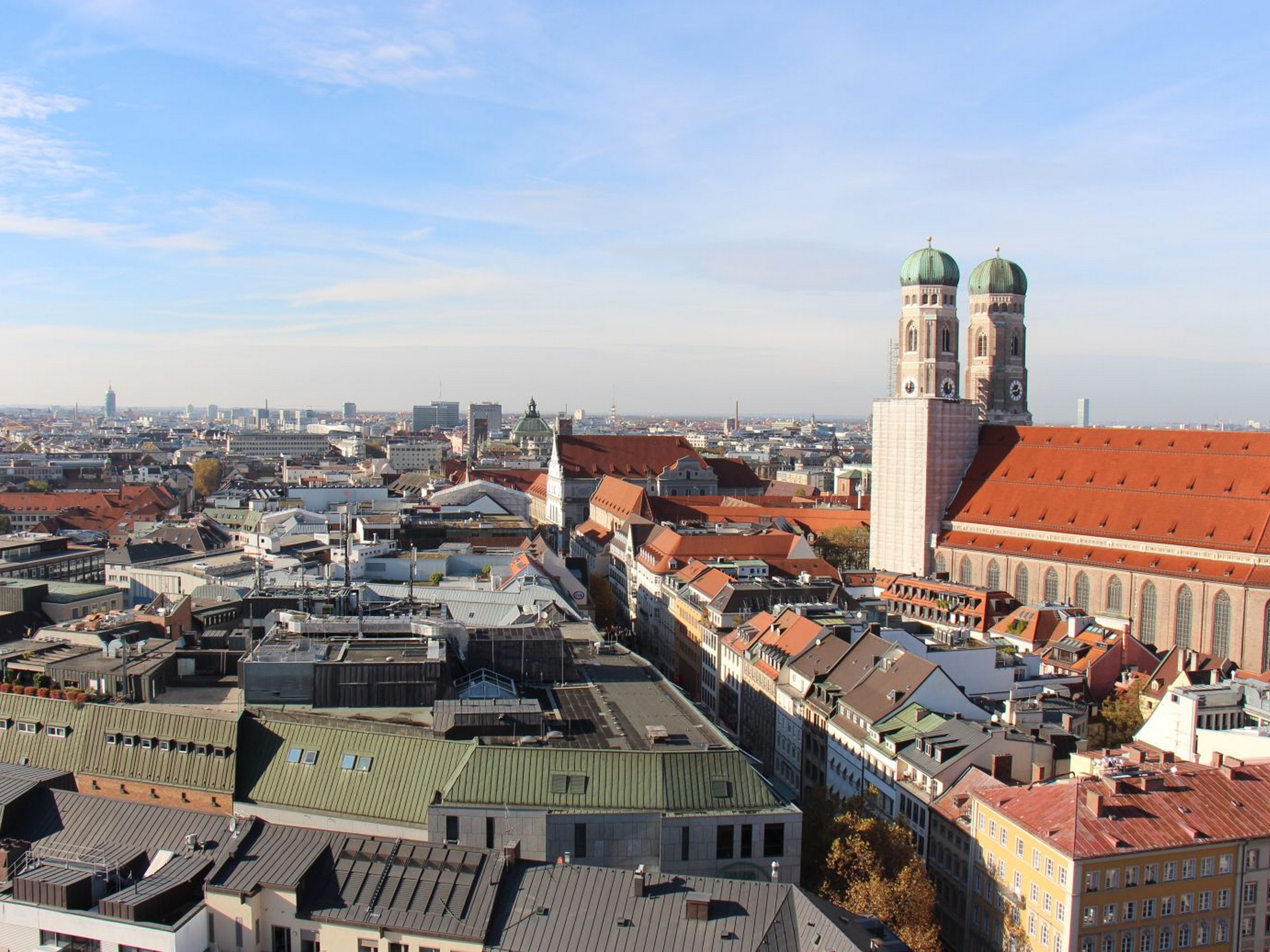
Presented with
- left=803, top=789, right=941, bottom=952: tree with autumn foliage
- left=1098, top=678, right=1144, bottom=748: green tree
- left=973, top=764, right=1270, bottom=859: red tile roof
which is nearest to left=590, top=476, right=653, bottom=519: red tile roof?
left=1098, top=678, right=1144, bottom=748: green tree

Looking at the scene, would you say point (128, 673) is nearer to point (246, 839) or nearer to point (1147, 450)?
point (246, 839)

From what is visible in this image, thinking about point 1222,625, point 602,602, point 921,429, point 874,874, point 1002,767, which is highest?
point 921,429

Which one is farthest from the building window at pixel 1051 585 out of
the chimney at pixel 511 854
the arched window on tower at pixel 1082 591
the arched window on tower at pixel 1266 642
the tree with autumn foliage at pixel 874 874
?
the chimney at pixel 511 854

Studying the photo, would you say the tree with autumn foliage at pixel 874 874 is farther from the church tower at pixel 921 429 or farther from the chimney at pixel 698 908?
the church tower at pixel 921 429

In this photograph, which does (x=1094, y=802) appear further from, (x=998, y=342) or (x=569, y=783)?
(x=998, y=342)

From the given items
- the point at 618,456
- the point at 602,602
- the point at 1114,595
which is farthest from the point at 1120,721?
the point at 618,456

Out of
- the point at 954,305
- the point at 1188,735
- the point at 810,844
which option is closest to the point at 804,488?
the point at 954,305
